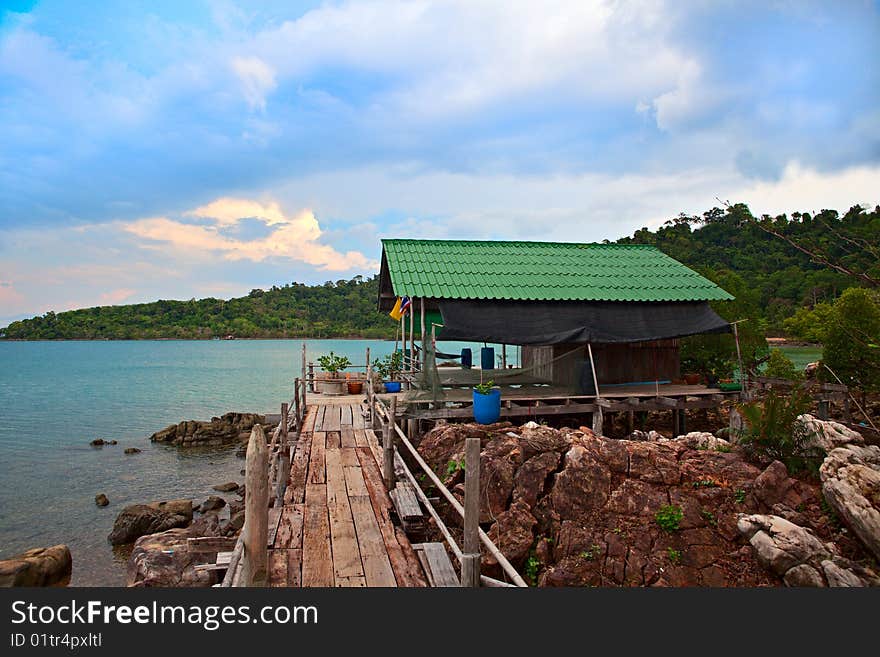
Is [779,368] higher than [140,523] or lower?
higher

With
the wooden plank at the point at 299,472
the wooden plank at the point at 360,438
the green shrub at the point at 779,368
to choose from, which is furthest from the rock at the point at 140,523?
the green shrub at the point at 779,368

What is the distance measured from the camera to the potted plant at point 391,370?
1677 cm

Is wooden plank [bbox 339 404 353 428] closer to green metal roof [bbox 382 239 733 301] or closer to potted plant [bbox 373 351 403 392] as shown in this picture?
potted plant [bbox 373 351 403 392]

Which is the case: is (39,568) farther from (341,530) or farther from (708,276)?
(708,276)

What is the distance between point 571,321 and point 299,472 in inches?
342

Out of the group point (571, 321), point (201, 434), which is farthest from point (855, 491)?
point (201, 434)

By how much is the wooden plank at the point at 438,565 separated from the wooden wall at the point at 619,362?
31.1 feet

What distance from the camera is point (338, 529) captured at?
267 inches

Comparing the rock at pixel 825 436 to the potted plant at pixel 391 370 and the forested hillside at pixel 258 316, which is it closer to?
the potted plant at pixel 391 370

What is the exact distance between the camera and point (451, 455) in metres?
11.2

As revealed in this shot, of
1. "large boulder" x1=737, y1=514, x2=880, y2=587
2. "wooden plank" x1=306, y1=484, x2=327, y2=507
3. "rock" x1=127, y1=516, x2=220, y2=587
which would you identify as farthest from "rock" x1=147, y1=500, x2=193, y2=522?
"large boulder" x1=737, y1=514, x2=880, y2=587

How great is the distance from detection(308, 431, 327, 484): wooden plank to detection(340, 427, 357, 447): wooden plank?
396 millimetres

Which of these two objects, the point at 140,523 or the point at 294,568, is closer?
the point at 294,568

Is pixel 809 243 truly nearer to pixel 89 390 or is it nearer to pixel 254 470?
pixel 254 470
